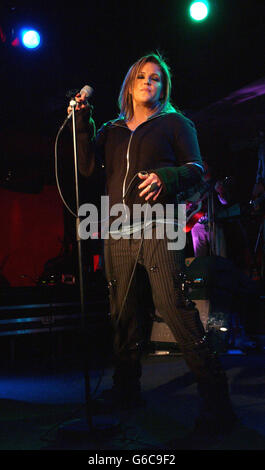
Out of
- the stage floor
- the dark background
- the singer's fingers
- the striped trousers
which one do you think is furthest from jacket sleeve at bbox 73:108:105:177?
the dark background

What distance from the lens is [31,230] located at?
1073 centimetres

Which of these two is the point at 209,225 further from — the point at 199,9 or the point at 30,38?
the point at 30,38

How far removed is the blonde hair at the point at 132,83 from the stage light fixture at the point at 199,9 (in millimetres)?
3111

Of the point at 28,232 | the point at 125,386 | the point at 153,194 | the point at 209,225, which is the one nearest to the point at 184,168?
the point at 153,194

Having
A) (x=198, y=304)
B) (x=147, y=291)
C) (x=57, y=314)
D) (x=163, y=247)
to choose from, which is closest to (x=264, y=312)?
(x=198, y=304)

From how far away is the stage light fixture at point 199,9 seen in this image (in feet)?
17.2

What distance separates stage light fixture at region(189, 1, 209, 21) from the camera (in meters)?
5.23

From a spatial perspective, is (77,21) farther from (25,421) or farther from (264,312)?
(25,421)

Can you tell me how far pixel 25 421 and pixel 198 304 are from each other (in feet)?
8.04

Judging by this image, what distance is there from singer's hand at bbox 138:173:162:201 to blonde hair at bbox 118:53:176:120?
59 cm

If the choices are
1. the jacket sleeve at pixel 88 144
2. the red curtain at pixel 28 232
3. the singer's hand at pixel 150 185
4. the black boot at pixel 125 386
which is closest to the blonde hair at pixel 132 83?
the jacket sleeve at pixel 88 144

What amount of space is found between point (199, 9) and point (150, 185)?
391 cm

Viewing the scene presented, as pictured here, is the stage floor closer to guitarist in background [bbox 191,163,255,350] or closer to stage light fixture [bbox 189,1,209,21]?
guitarist in background [bbox 191,163,255,350]

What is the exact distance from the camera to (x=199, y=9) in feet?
17.2
